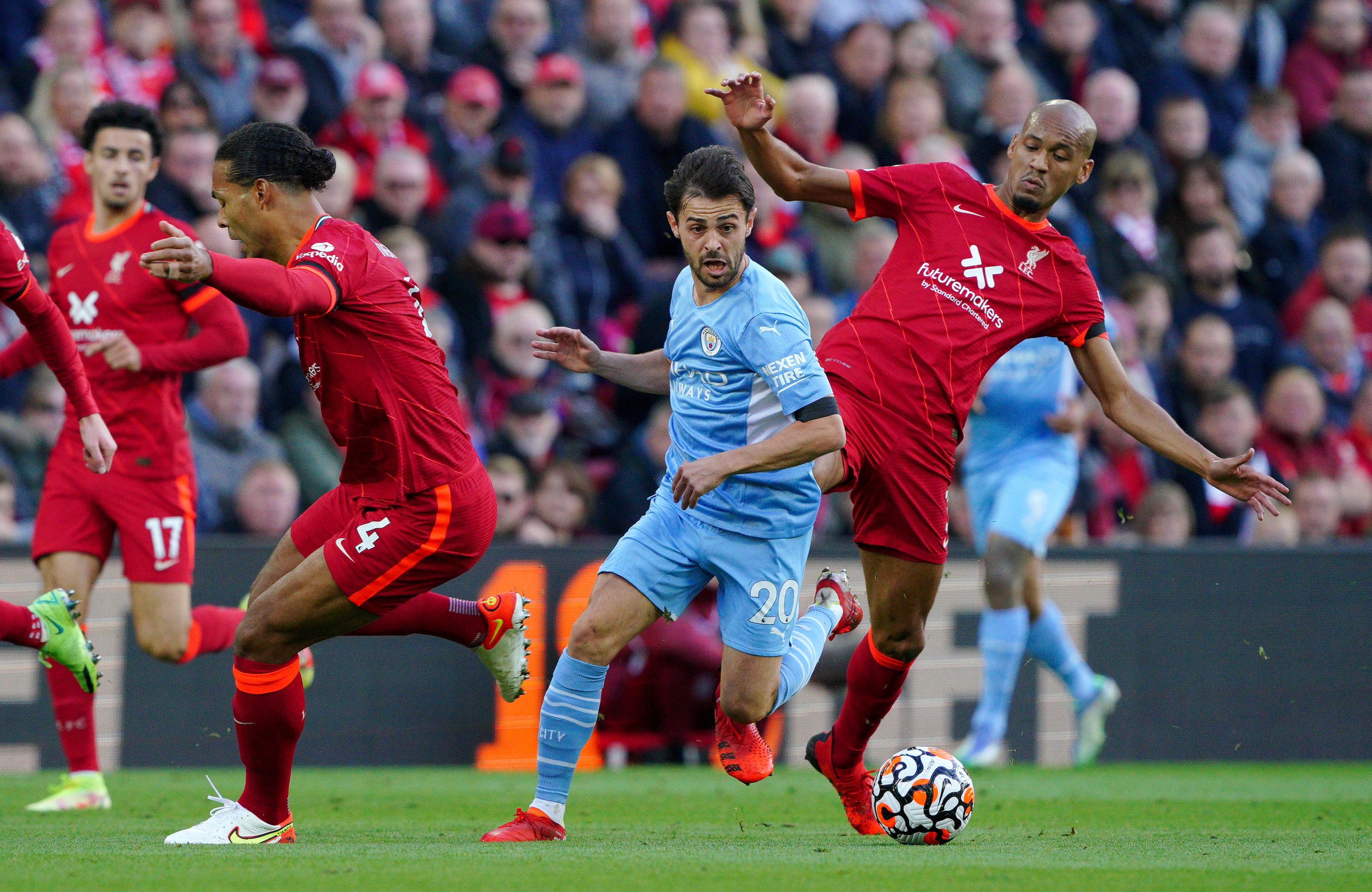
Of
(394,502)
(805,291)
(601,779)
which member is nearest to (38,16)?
(805,291)

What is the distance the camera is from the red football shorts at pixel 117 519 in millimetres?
7699

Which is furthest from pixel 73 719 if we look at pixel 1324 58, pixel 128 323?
pixel 1324 58

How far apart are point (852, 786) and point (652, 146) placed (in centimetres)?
706

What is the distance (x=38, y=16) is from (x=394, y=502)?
7.30 metres

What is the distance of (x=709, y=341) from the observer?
616cm

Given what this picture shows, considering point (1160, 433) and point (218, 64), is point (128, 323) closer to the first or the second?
point (218, 64)

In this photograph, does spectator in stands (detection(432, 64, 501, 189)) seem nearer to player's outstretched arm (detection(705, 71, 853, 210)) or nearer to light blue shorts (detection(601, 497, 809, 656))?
player's outstretched arm (detection(705, 71, 853, 210))

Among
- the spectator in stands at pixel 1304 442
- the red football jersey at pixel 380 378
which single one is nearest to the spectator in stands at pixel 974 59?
the spectator in stands at pixel 1304 442

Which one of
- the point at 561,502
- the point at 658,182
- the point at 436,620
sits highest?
the point at 658,182

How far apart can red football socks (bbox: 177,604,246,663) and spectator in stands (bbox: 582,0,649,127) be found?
19.9ft

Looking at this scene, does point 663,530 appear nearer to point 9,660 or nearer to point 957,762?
point 957,762

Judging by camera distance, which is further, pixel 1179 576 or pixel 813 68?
pixel 813 68

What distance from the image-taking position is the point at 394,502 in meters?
6.00

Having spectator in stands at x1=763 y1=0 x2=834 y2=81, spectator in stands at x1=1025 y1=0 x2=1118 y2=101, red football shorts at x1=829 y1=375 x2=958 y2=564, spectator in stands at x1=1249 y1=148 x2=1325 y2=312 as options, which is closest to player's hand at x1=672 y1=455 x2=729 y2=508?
red football shorts at x1=829 y1=375 x2=958 y2=564
